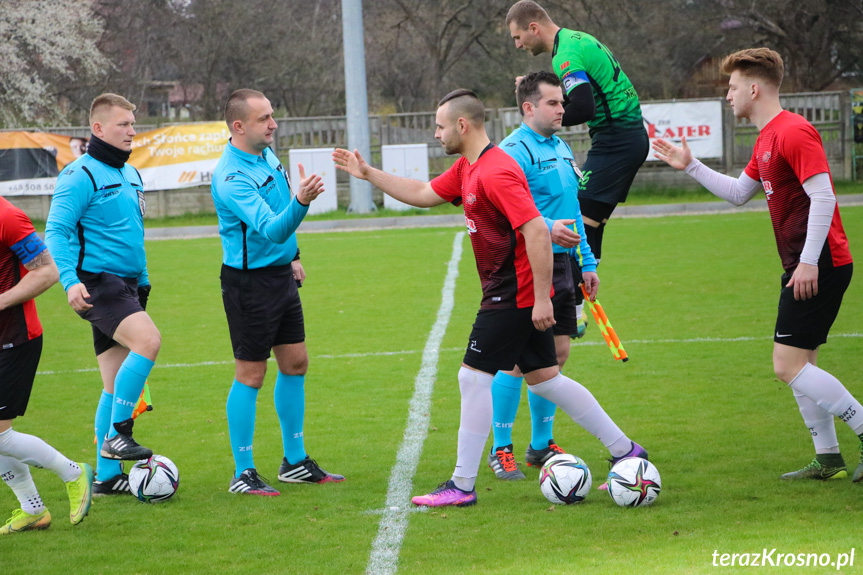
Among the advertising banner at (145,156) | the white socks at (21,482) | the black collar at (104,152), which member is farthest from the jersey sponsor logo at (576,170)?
the advertising banner at (145,156)

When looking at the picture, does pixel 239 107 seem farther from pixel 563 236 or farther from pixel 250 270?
pixel 563 236

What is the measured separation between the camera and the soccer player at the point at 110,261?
18.7 feet

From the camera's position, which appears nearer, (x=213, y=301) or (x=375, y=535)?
(x=375, y=535)

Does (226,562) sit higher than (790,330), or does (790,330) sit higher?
(790,330)

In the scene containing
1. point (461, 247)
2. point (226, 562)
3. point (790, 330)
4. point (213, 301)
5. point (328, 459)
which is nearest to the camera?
point (226, 562)

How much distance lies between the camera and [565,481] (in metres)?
5.27

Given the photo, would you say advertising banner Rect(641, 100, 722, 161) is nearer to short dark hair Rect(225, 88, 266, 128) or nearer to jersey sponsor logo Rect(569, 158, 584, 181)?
jersey sponsor logo Rect(569, 158, 584, 181)

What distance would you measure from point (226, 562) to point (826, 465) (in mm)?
3472

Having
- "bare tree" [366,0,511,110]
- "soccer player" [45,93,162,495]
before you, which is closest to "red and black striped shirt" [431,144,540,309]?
"soccer player" [45,93,162,495]

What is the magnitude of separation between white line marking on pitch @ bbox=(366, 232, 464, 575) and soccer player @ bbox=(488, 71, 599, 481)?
2.01 ft

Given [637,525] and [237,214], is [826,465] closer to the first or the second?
[637,525]

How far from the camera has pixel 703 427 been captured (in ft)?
22.4

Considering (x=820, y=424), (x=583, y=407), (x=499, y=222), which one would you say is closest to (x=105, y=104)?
(x=499, y=222)

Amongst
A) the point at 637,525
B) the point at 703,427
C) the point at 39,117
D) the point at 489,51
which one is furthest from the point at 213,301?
the point at 489,51
